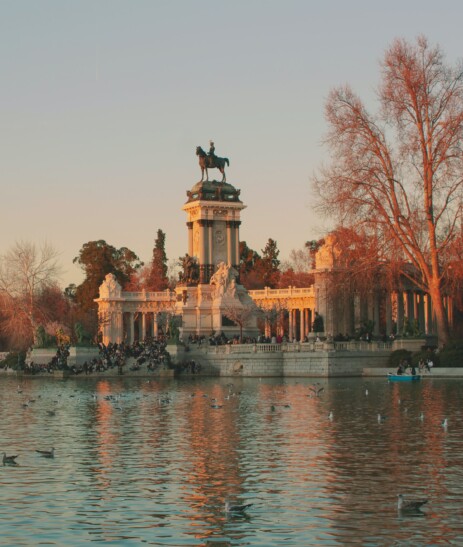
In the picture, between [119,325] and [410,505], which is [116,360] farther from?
[410,505]

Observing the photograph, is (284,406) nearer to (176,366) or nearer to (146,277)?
(176,366)

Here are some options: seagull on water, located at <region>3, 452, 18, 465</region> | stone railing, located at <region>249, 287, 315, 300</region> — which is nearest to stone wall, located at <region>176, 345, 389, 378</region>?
stone railing, located at <region>249, 287, 315, 300</region>

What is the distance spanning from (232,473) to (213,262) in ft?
207

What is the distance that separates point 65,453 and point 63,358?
4747 cm

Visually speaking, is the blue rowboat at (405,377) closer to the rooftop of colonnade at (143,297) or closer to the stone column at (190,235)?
the stone column at (190,235)

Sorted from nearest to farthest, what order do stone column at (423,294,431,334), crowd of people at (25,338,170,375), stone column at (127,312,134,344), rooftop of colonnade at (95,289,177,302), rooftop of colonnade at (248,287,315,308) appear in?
1. crowd of people at (25,338,170,375)
2. stone column at (423,294,431,334)
3. rooftop of colonnade at (248,287,315,308)
4. rooftop of colonnade at (95,289,177,302)
5. stone column at (127,312,134,344)

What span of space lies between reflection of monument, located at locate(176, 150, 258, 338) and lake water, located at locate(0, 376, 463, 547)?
4176cm

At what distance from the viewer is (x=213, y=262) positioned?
8494cm

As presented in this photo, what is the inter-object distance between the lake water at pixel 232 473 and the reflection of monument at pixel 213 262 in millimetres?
41762

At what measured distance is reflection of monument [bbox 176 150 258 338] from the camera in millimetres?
82500

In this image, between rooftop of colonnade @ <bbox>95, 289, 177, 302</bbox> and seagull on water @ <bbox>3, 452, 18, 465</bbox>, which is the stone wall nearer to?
rooftop of colonnade @ <bbox>95, 289, 177, 302</bbox>

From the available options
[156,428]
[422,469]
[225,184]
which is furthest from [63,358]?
[422,469]

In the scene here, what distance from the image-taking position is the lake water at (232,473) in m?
16.5

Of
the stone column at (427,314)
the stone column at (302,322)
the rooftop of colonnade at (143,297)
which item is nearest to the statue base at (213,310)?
the stone column at (427,314)
